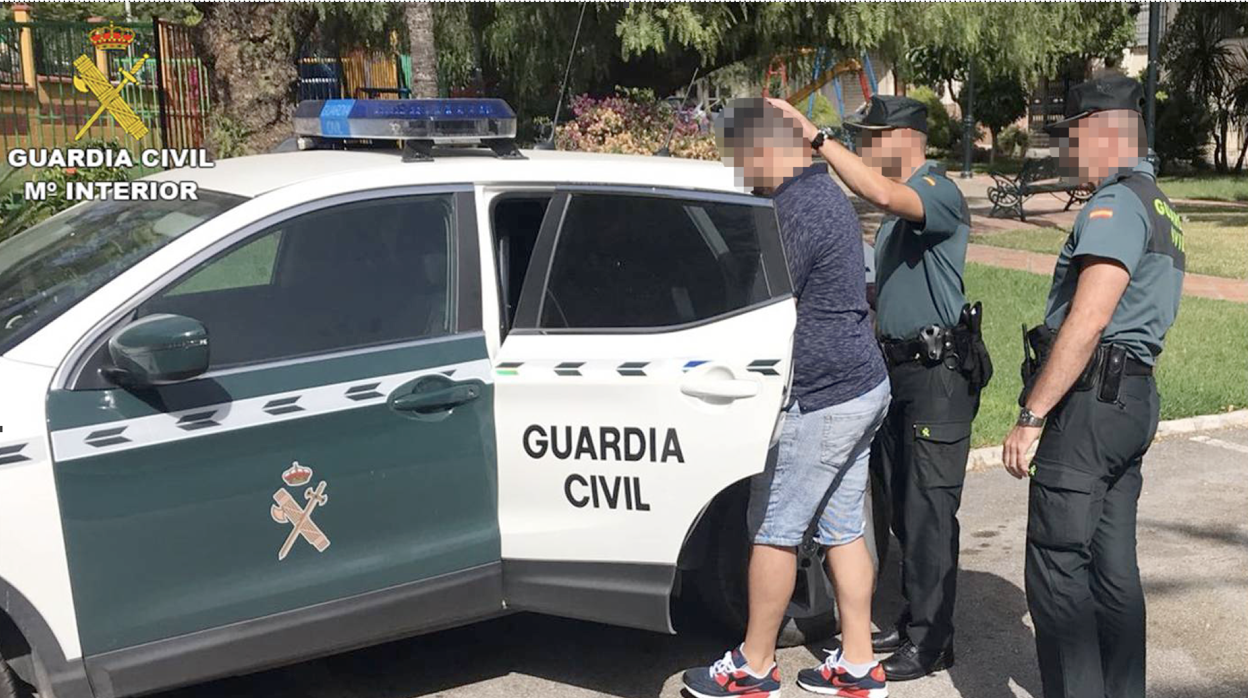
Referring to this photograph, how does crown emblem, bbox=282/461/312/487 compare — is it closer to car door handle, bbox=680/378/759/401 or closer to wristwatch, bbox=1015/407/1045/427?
car door handle, bbox=680/378/759/401

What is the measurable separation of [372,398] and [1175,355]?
7.02 metres

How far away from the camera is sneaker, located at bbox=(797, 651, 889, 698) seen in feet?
13.6

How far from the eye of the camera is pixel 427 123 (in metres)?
3.99

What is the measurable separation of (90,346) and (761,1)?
9.33 metres

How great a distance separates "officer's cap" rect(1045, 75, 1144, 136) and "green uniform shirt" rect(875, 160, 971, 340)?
61cm

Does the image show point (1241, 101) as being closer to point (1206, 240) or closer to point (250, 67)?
point (1206, 240)

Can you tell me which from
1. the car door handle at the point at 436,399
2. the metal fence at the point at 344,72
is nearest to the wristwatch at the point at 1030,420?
the car door handle at the point at 436,399

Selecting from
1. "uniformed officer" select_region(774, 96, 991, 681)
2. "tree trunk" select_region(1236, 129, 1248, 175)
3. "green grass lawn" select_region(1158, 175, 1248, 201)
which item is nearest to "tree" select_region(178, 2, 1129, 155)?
"uniformed officer" select_region(774, 96, 991, 681)

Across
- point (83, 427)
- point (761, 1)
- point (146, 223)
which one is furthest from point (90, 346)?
point (761, 1)

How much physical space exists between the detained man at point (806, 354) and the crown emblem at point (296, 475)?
1335 mm

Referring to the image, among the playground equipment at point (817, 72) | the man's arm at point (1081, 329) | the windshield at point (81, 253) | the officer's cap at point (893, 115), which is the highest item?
the playground equipment at point (817, 72)

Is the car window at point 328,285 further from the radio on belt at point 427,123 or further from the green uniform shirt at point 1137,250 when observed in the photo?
the green uniform shirt at point 1137,250

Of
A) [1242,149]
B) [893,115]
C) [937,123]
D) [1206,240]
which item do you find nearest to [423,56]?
[893,115]

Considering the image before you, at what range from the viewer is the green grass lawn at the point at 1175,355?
7.72 m
